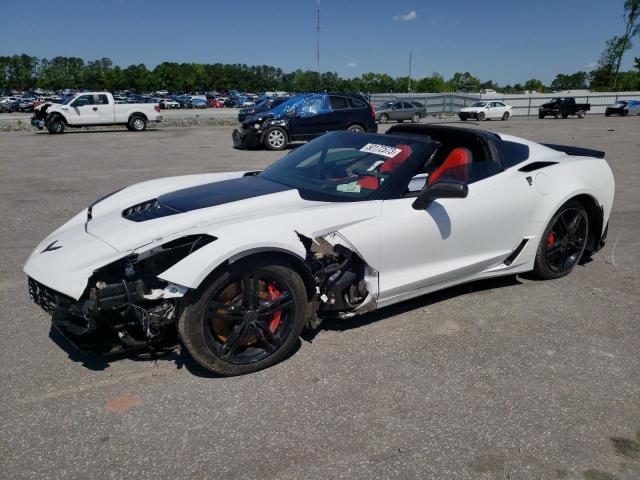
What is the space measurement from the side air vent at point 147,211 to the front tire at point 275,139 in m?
11.6

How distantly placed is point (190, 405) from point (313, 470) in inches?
32.2

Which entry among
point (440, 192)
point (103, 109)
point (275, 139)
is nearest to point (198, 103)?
point (103, 109)

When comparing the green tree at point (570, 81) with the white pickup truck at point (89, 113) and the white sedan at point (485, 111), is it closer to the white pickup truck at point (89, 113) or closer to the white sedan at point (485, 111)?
the white sedan at point (485, 111)

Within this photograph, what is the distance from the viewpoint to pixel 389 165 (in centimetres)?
367

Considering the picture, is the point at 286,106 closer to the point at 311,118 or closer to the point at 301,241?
the point at 311,118

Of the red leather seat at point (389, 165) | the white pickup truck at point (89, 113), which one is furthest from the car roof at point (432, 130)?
the white pickup truck at point (89, 113)

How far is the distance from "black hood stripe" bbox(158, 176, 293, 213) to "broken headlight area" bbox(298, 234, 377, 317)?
607 mm

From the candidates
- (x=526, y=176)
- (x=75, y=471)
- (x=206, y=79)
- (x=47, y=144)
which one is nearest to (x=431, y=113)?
(x=47, y=144)

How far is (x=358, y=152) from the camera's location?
13.0ft

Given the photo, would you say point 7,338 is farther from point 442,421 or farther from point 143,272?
point 442,421

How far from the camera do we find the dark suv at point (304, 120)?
14.9 m

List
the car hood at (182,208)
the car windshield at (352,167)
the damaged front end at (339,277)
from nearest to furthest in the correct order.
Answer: the car hood at (182,208) → the damaged front end at (339,277) → the car windshield at (352,167)

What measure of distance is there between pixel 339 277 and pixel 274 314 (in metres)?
0.48

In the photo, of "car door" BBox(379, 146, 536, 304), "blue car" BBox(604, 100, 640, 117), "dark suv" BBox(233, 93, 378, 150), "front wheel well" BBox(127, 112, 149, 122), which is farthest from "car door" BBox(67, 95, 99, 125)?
"blue car" BBox(604, 100, 640, 117)
